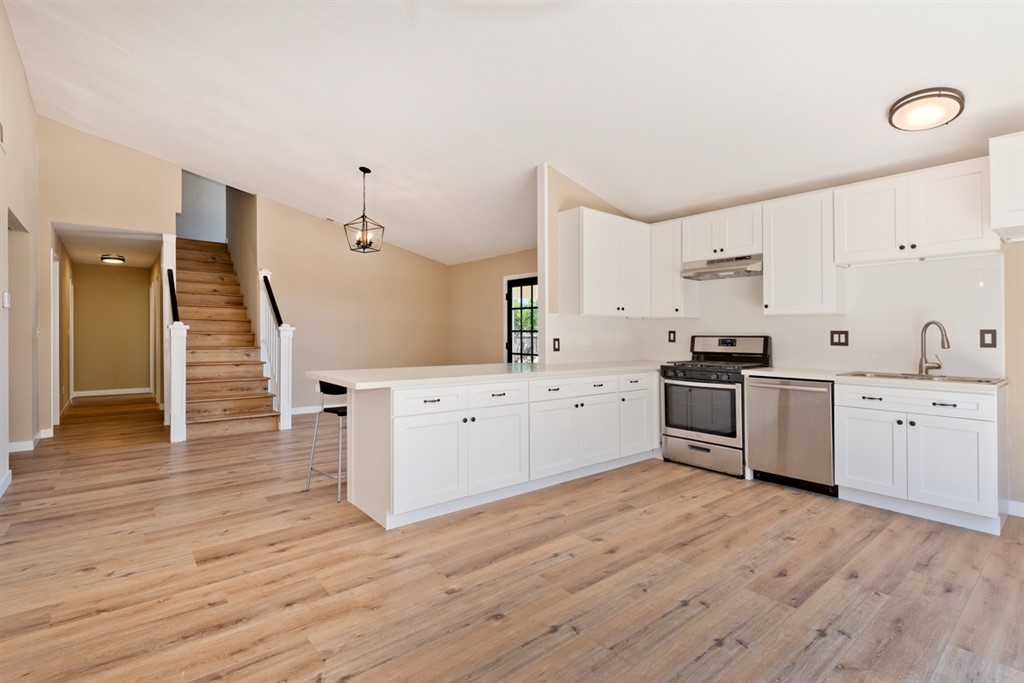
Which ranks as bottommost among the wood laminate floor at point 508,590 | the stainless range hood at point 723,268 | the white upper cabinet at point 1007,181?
the wood laminate floor at point 508,590

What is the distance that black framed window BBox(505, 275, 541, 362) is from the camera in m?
7.05

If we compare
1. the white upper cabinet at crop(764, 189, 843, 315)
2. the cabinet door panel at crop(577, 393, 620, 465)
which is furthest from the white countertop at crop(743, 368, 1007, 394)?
the cabinet door panel at crop(577, 393, 620, 465)

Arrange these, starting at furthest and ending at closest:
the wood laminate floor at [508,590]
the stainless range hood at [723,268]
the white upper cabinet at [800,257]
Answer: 1. the stainless range hood at [723,268]
2. the white upper cabinet at [800,257]
3. the wood laminate floor at [508,590]

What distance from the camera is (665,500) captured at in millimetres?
3494

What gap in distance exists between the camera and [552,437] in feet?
12.2

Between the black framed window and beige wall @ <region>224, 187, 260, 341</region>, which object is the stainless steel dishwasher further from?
beige wall @ <region>224, 187, 260, 341</region>

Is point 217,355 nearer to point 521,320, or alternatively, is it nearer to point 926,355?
point 521,320

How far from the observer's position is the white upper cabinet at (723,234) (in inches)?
163

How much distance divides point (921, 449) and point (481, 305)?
5763 mm

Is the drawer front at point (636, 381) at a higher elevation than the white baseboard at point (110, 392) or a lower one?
higher

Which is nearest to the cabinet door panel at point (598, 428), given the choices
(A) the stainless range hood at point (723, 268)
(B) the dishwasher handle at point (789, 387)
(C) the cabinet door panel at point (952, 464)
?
(B) the dishwasher handle at point (789, 387)

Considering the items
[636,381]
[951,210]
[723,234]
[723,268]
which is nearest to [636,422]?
[636,381]

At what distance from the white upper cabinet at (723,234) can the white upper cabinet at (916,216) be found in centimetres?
61

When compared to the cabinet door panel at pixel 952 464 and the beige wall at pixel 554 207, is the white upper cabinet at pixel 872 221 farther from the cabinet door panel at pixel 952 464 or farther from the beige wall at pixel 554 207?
the beige wall at pixel 554 207
